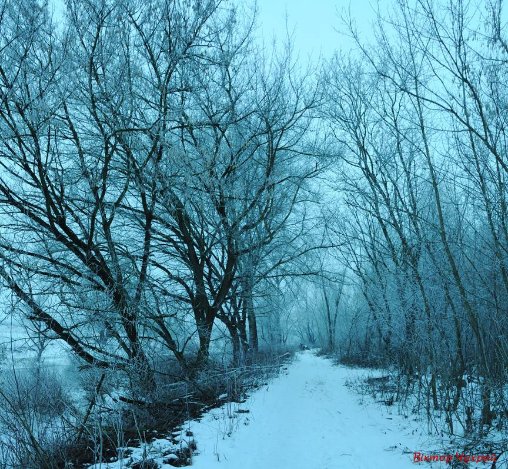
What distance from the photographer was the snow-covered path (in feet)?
15.4

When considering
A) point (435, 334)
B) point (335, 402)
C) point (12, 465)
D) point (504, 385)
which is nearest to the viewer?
point (12, 465)

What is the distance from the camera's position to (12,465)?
13.0 ft

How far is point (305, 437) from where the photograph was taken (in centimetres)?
585

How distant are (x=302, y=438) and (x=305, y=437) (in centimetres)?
7

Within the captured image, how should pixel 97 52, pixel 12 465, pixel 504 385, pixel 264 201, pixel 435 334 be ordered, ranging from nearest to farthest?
pixel 12 465, pixel 504 385, pixel 97 52, pixel 435 334, pixel 264 201

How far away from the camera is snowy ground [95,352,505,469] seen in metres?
4.62

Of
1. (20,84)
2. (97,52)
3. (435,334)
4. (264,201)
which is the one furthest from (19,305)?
(435,334)

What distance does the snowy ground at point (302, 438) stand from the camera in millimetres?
4617

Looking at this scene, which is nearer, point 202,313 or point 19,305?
point 19,305

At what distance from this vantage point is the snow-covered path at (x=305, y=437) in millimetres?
4684

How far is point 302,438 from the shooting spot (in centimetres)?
579

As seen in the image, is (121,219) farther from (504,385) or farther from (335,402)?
(504,385)

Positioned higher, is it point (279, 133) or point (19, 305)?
point (279, 133)

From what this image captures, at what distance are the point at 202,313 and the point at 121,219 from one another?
110 inches
